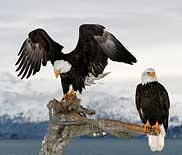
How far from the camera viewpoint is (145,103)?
38.5ft

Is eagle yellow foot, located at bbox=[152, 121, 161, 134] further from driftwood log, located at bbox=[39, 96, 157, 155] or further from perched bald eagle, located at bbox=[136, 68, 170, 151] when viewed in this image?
driftwood log, located at bbox=[39, 96, 157, 155]

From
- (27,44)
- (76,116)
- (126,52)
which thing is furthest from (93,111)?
(27,44)

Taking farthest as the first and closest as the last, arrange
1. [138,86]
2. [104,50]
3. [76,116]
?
[138,86] → [104,50] → [76,116]

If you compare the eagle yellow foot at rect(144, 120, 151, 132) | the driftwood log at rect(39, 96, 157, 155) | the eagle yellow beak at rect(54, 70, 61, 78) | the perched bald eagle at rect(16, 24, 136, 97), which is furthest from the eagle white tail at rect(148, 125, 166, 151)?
the eagle yellow beak at rect(54, 70, 61, 78)

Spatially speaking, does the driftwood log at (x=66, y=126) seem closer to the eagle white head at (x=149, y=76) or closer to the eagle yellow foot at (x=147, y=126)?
the eagle yellow foot at (x=147, y=126)

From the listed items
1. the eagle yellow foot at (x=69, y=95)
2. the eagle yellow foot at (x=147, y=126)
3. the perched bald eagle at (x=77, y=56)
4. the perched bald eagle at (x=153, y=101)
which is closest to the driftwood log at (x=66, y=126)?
the eagle yellow foot at (x=69, y=95)

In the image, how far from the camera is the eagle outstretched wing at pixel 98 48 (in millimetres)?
Result: 10969

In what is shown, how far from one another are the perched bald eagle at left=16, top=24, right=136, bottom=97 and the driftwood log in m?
0.75

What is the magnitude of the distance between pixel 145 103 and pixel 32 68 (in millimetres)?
1971

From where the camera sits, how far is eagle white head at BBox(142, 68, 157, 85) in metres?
11.6

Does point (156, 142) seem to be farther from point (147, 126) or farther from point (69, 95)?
point (69, 95)

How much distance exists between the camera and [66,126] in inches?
413

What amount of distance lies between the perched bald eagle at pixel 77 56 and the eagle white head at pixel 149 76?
0.70 metres

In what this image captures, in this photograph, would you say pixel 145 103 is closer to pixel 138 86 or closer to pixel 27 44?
pixel 138 86
